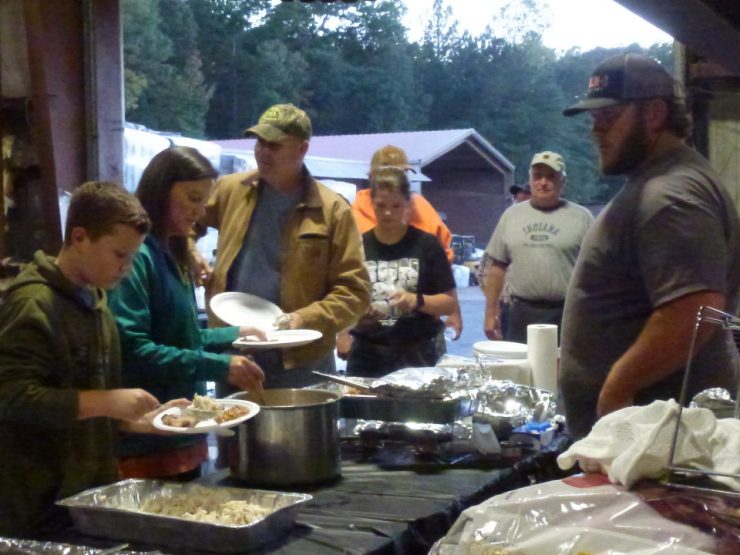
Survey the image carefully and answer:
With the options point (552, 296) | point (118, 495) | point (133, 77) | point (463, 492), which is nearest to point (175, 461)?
point (118, 495)

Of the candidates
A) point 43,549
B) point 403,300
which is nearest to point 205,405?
point 43,549

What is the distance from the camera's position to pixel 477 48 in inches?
651

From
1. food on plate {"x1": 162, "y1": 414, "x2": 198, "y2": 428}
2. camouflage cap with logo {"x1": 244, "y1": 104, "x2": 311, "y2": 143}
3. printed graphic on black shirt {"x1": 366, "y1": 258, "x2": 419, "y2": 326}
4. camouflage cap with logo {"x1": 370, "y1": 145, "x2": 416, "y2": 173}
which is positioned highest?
camouflage cap with logo {"x1": 244, "y1": 104, "x2": 311, "y2": 143}

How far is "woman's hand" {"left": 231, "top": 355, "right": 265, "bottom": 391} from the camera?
190 cm

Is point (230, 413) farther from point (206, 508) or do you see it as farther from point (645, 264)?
point (645, 264)

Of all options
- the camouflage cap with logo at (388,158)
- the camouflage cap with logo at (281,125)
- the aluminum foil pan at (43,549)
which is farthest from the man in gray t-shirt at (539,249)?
the aluminum foil pan at (43,549)

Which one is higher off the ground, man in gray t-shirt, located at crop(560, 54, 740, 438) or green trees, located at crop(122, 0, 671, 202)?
green trees, located at crop(122, 0, 671, 202)

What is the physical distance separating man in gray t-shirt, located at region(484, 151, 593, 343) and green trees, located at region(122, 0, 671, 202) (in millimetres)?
7694

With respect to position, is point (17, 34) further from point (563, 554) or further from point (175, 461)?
point (563, 554)

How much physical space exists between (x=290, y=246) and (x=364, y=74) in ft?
42.1

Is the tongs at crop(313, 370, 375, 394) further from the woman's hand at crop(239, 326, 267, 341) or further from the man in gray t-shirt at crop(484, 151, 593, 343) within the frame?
the man in gray t-shirt at crop(484, 151, 593, 343)

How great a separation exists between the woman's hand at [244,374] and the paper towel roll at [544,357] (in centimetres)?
95

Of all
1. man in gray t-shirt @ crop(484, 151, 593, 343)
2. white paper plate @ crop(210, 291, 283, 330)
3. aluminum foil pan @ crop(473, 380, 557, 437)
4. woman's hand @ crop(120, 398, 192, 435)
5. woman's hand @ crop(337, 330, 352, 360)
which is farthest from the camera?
man in gray t-shirt @ crop(484, 151, 593, 343)

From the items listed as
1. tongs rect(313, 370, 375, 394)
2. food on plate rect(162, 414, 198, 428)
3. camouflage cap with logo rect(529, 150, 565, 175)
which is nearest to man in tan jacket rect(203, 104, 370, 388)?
tongs rect(313, 370, 375, 394)
